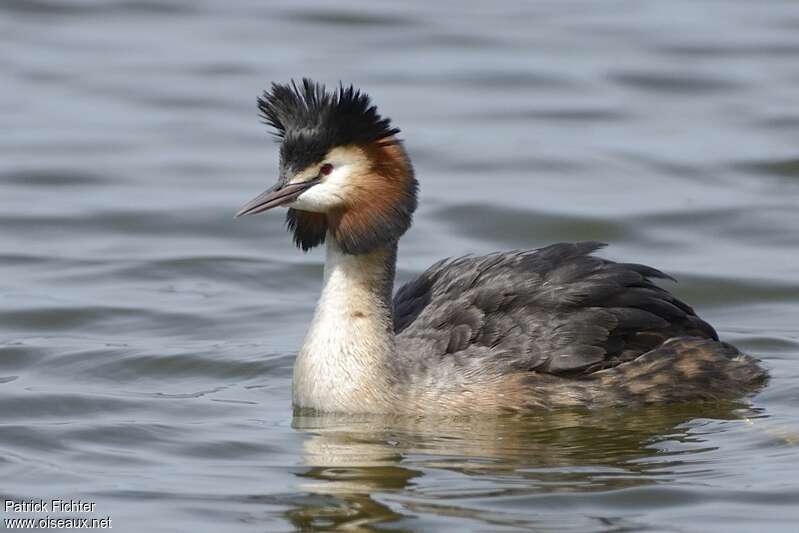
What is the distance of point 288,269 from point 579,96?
20.2ft

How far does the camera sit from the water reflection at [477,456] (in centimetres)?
886

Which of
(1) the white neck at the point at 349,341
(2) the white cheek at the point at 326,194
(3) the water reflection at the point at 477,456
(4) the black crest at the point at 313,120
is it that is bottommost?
(3) the water reflection at the point at 477,456

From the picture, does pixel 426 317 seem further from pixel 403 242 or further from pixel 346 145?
pixel 403 242

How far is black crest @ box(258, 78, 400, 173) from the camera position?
9.95m

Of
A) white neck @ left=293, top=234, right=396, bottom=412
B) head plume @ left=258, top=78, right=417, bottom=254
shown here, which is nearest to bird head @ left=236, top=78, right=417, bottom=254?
head plume @ left=258, top=78, right=417, bottom=254

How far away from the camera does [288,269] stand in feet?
46.1

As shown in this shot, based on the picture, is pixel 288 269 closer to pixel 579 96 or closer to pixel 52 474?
pixel 52 474

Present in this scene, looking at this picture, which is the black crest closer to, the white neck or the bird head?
the bird head

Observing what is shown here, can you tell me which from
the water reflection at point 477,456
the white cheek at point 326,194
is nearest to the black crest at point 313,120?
the white cheek at point 326,194

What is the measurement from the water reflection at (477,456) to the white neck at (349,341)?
12cm

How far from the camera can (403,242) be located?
48.6 feet

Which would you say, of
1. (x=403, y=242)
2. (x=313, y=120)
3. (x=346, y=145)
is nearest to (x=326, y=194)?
(x=346, y=145)

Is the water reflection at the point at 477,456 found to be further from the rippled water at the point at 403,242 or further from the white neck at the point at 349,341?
the white neck at the point at 349,341

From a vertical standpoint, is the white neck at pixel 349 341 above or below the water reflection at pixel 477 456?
above
